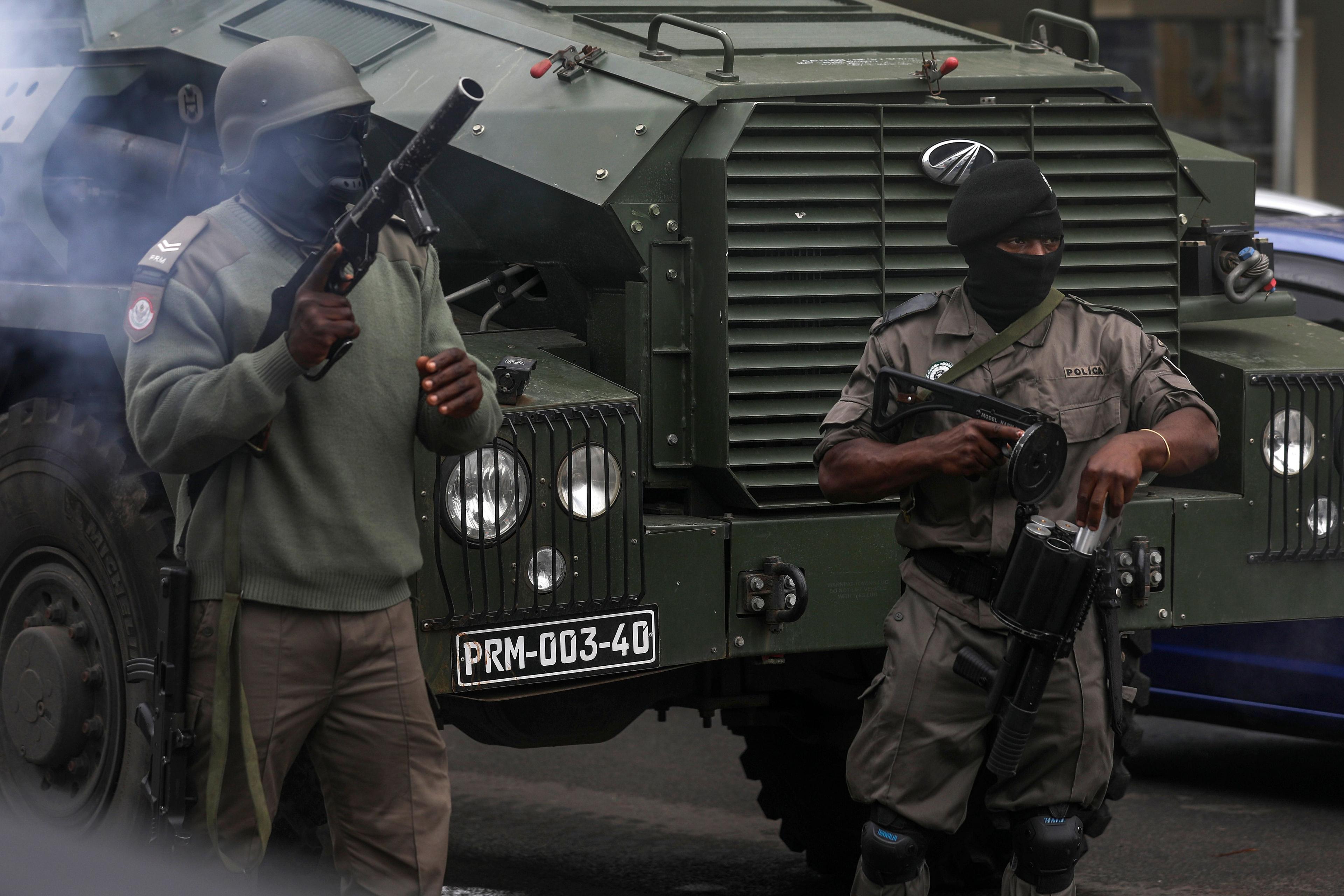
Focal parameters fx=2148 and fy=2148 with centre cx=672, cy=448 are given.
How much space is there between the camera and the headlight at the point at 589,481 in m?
4.49

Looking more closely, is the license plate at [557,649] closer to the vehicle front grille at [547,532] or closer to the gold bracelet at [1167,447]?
the vehicle front grille at [547,532]

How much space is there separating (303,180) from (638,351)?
47.3 inches

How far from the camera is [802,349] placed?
488 cm

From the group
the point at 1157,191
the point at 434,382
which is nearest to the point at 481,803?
the point at 1157,191

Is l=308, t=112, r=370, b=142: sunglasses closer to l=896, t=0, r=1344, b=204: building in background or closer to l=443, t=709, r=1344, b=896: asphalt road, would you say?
l=443, t=709, r=1344, b=896: asphalt road

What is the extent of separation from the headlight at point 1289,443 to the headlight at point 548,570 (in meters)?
1.77

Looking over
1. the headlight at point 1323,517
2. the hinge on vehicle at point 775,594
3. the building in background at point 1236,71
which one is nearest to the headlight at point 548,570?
the hinge on vehicle at point 775,594

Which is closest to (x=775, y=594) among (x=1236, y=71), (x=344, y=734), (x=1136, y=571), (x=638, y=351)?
(x=638, y=351)

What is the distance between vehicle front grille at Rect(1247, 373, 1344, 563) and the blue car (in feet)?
3.66

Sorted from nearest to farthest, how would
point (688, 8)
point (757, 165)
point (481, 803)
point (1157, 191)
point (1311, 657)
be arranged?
point (757, 165), point (1157, 191), point (688, 8), point (1311, 657), point (481, 803)

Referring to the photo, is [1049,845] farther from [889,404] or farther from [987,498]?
[889,404]

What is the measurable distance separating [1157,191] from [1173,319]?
32 cm

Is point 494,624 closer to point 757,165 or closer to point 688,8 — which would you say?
point 757,165

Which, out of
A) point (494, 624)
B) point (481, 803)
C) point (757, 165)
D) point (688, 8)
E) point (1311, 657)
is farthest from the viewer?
point (481, 803)
